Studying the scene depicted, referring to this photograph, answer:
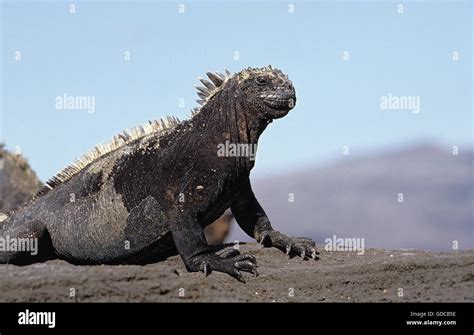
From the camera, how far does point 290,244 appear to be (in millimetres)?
10055

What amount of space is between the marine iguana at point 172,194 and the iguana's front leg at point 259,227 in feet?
0.04

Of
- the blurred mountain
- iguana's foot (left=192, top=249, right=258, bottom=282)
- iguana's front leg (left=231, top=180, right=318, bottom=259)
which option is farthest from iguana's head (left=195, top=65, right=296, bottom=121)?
the blurred mountain

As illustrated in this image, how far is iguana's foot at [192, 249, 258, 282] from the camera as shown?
9.02 meters

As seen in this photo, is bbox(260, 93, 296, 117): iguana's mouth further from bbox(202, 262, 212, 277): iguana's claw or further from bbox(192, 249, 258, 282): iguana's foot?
bbox(202, 262, 212, 277): iguana's claw

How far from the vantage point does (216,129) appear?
31.9 feet

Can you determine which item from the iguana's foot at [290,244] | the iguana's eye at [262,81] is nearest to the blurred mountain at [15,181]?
the iguana's foot at [290,244]

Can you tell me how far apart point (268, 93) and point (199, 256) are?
1969 mm

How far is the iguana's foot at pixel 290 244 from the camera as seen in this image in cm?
1003

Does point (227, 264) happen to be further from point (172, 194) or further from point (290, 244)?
point (290, 244)

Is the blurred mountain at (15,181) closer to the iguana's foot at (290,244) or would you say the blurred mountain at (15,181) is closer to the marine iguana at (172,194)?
the marine iguana at (172,194)
